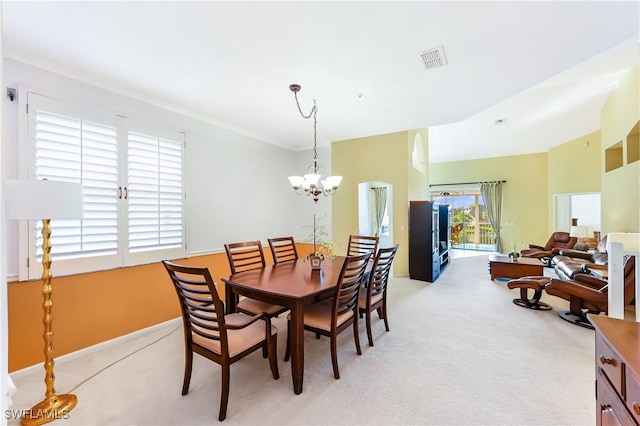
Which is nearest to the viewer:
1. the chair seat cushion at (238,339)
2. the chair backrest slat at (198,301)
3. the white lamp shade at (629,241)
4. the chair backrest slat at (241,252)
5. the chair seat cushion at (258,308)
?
the white lamp shade at (629,241)

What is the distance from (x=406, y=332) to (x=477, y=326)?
92cm

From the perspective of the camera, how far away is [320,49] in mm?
2332

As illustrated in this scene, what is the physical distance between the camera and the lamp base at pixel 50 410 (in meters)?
1.91

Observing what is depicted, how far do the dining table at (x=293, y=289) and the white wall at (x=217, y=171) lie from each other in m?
1.49

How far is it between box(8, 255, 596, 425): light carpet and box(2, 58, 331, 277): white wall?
4.08 feet

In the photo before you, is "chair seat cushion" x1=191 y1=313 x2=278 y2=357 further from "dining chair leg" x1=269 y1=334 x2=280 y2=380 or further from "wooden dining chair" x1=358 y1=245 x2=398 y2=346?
"wooden dining chair" x1=358 y1=245 x2=398 y2=346

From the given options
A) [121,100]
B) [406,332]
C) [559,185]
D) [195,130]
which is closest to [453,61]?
[406,332]

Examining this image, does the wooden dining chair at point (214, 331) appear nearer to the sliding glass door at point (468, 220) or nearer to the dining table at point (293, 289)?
the dining table at point (293, 289)

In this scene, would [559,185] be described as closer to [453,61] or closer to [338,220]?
[338,220]

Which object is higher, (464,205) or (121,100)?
(121,100)

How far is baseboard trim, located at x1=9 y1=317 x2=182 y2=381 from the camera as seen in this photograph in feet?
7.84

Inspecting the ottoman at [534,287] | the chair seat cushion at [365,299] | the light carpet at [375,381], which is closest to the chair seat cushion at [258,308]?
the light carpet at [375,381]

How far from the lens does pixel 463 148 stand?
25.7 ft

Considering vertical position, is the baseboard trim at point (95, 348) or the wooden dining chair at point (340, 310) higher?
the wooden dining chair at point (340, 310)
